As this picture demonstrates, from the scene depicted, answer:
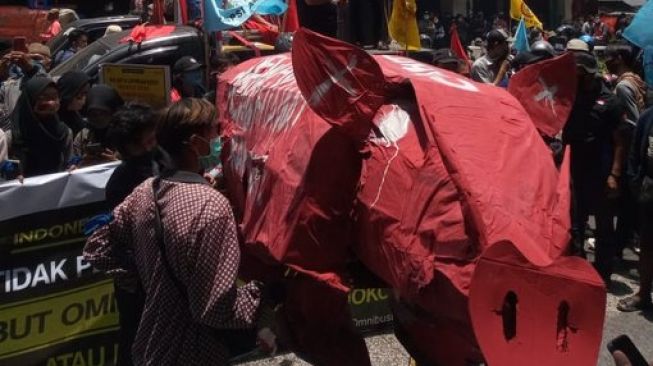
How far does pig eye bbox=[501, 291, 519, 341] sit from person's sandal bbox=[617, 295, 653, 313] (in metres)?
4.15

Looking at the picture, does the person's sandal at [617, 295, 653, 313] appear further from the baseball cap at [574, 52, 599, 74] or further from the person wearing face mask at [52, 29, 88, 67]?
the person wearing face mask at [52, 29, 88, 67]

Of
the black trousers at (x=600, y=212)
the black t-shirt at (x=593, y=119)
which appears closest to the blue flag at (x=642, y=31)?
the black t-shirt at (x=593, y=119)

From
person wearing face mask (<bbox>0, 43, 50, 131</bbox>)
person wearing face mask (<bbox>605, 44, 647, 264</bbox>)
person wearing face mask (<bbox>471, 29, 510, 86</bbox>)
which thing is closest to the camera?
person wearing face mask (<bbox>605, 44, 647, 264</bbox>)

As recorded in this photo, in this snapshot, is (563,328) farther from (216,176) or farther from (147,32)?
(147,32)

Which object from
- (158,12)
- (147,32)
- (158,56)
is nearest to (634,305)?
(158,56)

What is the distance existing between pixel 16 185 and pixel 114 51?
5.30 metres

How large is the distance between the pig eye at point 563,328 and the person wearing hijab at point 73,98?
4318 mm

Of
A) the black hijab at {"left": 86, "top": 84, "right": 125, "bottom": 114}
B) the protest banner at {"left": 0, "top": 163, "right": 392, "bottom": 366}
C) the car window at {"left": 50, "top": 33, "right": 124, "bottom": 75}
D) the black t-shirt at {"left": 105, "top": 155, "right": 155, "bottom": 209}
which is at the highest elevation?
the black hijab at {"left": 86, "top": 84, "right": 125, "bottom": 114}

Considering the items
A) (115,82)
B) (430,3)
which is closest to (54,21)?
(115,82)

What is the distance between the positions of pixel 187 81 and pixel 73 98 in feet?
3.14

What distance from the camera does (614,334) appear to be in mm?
5754

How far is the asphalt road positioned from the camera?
5.11 m

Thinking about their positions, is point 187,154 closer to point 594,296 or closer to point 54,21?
point 594,296

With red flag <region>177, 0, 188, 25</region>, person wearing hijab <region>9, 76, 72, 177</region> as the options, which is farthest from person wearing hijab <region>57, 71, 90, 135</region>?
red flag <region>177, 0, 188, 25</region>
